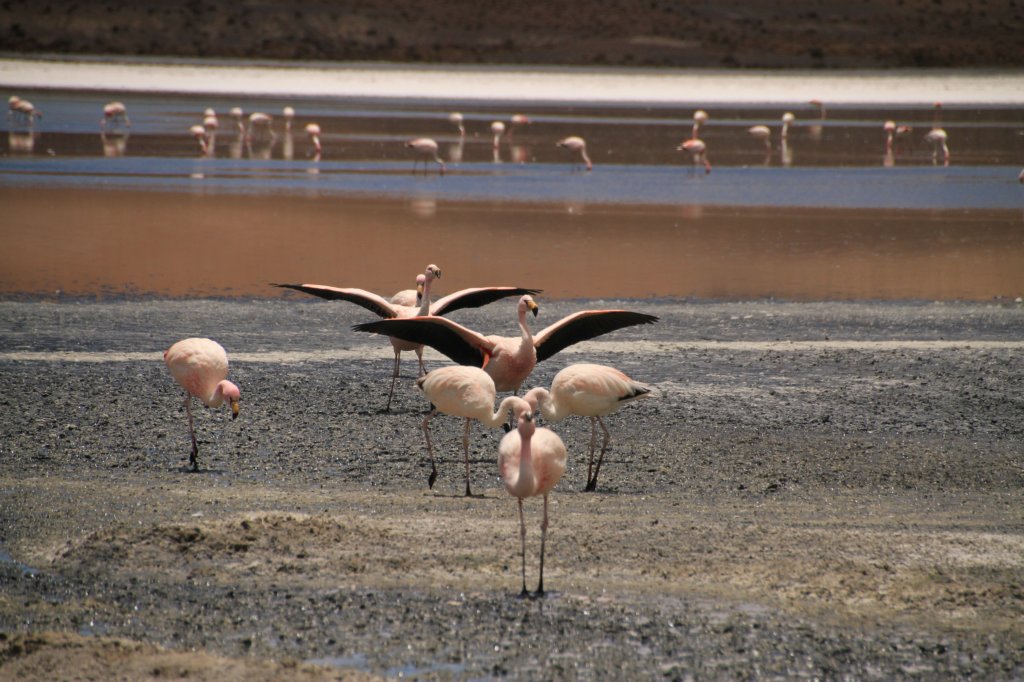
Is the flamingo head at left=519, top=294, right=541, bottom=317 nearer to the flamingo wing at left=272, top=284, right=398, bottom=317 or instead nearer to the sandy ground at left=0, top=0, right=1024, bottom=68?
the flamingo wing at left=272, top=284, right=398, bottom=317

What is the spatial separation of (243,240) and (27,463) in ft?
29.4

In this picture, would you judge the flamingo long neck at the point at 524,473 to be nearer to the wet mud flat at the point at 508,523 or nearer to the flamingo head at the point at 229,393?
the wet mud flat at the point at 508,523

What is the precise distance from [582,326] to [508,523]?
1967 millimetres

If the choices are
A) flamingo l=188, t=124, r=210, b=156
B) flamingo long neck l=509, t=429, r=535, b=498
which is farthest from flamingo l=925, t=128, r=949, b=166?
flamingo long neck l=509, t=429, r=535, b=498

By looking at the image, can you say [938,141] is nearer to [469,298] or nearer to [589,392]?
[469,298]

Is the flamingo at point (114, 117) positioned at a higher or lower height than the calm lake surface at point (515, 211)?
higher

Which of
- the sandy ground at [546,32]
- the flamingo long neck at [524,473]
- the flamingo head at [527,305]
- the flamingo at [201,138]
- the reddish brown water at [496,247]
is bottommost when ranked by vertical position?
the reddish brown water at [496,247]

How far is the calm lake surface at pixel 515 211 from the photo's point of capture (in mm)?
14164

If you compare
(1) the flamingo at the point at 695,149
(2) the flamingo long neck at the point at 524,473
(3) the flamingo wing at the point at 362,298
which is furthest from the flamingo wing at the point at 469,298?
(1) the flamingo at the point at 695,149

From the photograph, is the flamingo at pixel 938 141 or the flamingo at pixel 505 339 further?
the flamingo at pixel 938 141

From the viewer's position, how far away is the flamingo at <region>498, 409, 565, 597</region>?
561 cm

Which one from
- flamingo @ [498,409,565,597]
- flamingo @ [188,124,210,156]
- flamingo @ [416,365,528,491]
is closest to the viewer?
flamingo @ [498,409,565,597]

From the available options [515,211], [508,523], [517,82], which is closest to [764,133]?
[515,211]

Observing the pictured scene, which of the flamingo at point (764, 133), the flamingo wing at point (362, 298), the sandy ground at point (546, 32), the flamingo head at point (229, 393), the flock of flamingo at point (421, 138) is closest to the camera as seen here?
the flamingo head at point (229, 393)
